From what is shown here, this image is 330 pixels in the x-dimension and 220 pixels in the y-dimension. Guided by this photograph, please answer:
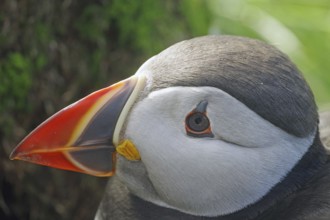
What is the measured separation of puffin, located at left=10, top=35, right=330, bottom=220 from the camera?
7.78ft

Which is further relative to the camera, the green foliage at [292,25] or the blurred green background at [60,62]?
the green foliage at [292,25]

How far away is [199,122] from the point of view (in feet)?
7.77

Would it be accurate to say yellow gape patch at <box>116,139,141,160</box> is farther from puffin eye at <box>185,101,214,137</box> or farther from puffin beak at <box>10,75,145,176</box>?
puffin eye at <box>185,101,214,137</box>

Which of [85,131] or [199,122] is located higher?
[199,122]

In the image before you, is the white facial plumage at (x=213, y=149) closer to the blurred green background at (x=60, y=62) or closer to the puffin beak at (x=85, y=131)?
the puffin beak at (x=85, y=131)

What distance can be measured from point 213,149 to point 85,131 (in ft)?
1.20

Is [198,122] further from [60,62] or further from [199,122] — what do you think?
[60,62]

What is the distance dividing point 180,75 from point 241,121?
8.0 inches

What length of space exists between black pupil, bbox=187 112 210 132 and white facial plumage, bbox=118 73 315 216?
0.02 m

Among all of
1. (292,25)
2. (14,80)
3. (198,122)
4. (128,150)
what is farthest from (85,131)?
(292,25)

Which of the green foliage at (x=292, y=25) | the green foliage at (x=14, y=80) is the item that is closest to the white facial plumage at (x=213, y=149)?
the green foliage at (x=14, y=80)

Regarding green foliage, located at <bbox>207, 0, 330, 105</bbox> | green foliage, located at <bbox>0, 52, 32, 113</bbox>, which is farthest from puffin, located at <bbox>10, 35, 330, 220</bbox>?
green foliage, located at <bbox>207, 0, 330, 105</bbox>

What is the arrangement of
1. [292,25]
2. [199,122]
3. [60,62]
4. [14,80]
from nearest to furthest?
1. [199,122]
2. [14,80]
3. [60,62]
4. [292,25]

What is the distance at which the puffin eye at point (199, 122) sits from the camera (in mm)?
2373
